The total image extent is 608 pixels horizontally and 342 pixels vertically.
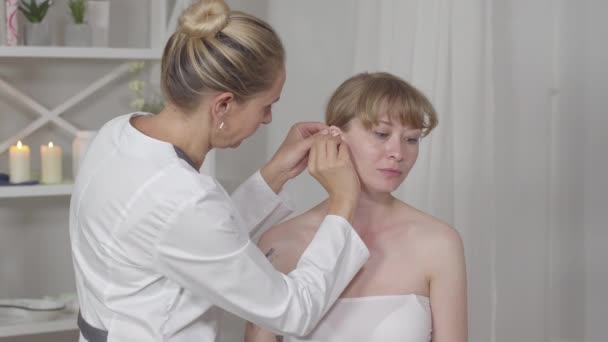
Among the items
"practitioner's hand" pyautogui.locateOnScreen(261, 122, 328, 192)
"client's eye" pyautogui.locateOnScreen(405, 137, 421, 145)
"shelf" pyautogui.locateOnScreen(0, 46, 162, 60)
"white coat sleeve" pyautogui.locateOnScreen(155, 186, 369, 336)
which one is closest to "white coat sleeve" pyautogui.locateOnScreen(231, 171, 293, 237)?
"practitioner's hand" pyautogui.locateOnScreen(261, 122, 328, 192)

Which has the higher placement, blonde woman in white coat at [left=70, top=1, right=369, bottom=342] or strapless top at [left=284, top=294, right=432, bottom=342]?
blonde woman in white coat at [left=70, top=1, right=369, bottom=342]

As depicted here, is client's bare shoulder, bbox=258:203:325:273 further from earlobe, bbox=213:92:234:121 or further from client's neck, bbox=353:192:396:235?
earlobe, bbox=213:92:234:121

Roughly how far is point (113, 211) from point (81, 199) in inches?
3.3

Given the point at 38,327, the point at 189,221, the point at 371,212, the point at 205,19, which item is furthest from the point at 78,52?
the point at 189,221

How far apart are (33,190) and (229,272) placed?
1.31 meters

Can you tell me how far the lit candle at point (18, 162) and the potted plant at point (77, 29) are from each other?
33cm

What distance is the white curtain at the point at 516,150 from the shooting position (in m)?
2.16

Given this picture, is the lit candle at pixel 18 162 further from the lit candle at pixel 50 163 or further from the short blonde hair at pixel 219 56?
the short blonde hair at pixel 219 56

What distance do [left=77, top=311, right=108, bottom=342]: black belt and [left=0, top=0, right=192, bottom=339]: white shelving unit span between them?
3.55 ft

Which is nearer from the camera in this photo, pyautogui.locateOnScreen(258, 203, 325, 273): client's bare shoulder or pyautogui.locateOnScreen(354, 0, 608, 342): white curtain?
pyautogui.locateOnScreen(258, 203, 325, 273): client's bare shoulder

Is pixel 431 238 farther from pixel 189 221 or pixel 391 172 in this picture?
pixel 189 221

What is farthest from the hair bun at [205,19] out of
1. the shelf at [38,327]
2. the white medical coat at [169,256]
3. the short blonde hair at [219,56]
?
the shelf at [38,327]

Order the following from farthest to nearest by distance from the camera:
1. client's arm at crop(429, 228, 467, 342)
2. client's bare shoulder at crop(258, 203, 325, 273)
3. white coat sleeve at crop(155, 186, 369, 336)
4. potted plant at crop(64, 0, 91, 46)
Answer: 1. potted plant at crop(64, 0, 91, 46)
2. client's bare shoulder at crop(258, 203, 325, 273)
3. client's arm at crop(429, 228, 467, 342)
4. white coat sleeve at crop(155, 186, 369, 336)

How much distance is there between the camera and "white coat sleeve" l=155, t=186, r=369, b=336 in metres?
1.32
